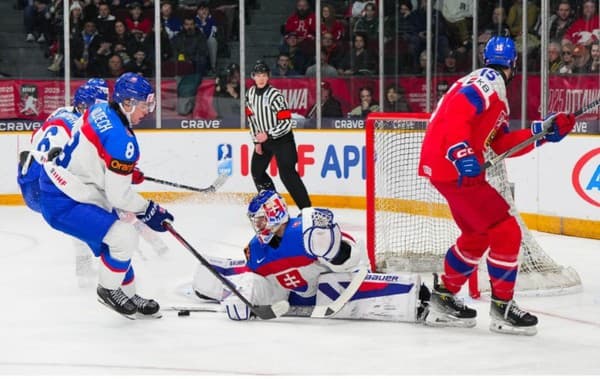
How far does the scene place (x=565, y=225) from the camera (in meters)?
8.00

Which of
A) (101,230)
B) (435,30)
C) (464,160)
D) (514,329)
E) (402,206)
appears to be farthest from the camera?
(435,30)

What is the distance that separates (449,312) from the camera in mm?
5086

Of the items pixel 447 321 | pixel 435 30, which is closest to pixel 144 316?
pixel 447 321

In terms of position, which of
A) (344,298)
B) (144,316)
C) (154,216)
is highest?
(154,216)

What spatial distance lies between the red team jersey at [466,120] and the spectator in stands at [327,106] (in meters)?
5.05

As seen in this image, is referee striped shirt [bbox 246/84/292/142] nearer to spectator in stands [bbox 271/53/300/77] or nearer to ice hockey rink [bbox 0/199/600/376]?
ice hockey rink [bbox 0/199/600/376]

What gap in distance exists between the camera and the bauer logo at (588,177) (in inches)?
306

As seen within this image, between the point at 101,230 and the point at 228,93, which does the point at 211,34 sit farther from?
the point at 101,230

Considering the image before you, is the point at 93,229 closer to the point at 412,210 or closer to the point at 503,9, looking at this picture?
the point at 412,210

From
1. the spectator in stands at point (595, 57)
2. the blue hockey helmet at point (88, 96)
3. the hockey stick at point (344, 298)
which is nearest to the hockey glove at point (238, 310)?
the hockey stick at point (344, 298)

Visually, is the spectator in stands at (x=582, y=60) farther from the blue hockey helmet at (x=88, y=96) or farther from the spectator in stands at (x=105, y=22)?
the spectator in stands at (x=105, y=22)

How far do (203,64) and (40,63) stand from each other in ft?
4.31

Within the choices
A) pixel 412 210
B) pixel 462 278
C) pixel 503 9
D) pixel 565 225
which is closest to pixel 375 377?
pixel 462 278

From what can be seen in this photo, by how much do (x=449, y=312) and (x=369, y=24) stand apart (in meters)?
5.34
